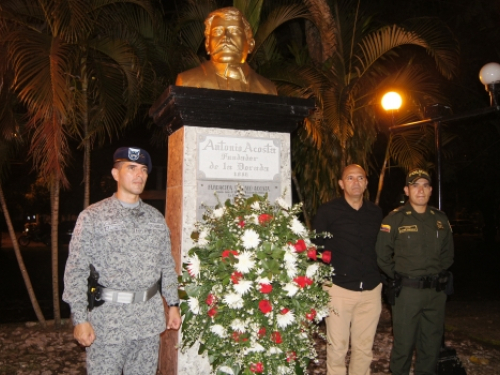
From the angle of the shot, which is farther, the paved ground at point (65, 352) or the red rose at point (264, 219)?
the paved ground at point (65, 352)

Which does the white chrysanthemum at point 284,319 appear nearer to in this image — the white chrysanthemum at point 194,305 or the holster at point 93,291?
the white chrysanthemum at point 194,305

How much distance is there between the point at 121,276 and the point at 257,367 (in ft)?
3.08

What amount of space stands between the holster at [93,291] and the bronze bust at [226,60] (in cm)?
165

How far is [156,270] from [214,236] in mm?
472

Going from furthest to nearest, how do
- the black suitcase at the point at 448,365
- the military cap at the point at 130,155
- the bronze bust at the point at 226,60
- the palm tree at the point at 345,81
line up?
the palm tree at the point at 345,81
the black suitcase at the point at 448,365
the bronze bust at the point at 226,60
the military cap at the point at 130,155

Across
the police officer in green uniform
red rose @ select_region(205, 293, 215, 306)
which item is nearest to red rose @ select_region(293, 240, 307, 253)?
red rose @ select_region(205, 293, 215, 306)

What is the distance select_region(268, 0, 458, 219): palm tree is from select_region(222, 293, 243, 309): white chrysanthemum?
12.0 ft

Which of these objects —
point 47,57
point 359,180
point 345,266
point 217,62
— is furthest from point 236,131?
point 47,57

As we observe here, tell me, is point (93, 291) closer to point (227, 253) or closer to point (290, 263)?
point (227, 253)

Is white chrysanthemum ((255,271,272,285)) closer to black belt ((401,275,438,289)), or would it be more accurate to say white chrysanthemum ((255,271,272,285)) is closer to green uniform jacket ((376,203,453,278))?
green uniform jacket ((376,203,453,278))

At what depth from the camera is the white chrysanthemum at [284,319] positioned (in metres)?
2.57

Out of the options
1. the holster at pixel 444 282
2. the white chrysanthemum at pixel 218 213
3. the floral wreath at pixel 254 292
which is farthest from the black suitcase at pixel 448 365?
the white chrysanthemum at pixel 218 213

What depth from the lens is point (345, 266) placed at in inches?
146

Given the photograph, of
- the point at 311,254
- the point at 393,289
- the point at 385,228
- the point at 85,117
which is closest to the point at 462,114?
the point at 385,228
